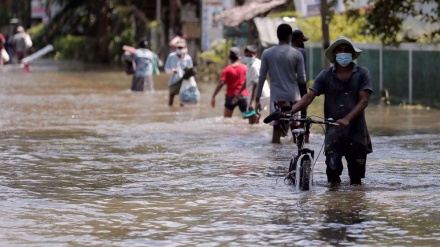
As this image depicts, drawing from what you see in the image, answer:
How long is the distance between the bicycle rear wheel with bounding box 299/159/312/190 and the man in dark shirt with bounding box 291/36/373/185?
33cm

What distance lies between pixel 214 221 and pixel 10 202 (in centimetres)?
212

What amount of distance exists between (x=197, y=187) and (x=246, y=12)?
2382 centimetres

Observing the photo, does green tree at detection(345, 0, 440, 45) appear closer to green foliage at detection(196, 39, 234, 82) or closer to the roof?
the roof

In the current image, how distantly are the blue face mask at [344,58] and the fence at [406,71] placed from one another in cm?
1231

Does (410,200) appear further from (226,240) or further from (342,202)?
(226,240)

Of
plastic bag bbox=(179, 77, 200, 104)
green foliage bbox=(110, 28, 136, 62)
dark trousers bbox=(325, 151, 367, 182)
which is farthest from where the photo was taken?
green foliage bbox=(110, 28, 136, 62)

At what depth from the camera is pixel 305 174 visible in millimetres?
11289

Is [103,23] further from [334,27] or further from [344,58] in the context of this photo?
[344,58]

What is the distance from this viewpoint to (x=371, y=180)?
12414 mm

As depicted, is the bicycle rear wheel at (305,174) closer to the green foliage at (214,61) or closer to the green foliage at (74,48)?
the green foliage at (214,61)

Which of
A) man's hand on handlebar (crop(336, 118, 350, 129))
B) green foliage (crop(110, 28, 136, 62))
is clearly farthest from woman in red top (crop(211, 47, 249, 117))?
green foliage (crop(110, 28, 136, 62))

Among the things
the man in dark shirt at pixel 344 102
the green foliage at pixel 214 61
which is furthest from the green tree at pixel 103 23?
the man in dark shirt at pixel 344 102

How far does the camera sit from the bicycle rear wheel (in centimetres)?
1116

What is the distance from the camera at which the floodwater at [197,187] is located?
9.20 metres
